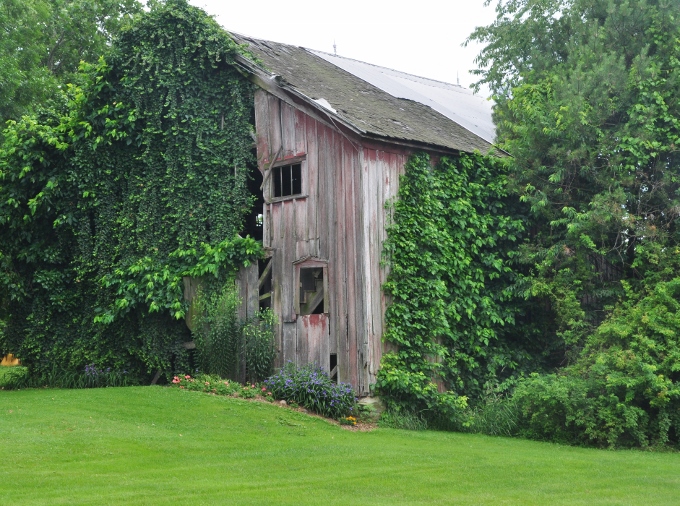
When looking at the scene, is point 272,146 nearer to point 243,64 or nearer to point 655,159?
point 243,64

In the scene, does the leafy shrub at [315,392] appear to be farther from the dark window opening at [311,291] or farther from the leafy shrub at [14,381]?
the leafy shrub at [14,381]

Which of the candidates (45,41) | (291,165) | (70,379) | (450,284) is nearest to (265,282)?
Result: (291,165)

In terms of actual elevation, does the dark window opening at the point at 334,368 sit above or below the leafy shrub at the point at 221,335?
below

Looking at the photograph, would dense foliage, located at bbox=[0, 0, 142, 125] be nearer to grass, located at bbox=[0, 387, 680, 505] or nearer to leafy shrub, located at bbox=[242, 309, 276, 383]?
leafy shrub, located at bbox=[242, 309, 276, 383]

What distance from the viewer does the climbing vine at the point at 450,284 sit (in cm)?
1750

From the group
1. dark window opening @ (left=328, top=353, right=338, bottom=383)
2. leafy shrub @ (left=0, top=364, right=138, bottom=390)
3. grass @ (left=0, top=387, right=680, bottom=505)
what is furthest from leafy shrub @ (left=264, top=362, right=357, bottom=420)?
leafy shrub @ (left=0, top=364, right=138, bottom=390)

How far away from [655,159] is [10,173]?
50.7ft

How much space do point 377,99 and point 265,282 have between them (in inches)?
234

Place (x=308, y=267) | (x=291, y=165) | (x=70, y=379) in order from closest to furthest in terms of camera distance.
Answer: (x=308, y=267), (x=291, y=165), (x=70, y=379)

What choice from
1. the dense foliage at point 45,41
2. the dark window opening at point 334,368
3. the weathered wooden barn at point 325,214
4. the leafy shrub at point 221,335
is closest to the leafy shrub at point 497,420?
the weathered wooden barn at point 325,214

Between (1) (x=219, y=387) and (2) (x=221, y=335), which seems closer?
(1) (x=219, y=387)

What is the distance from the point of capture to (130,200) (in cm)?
1994

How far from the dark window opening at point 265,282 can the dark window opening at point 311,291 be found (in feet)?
2.66

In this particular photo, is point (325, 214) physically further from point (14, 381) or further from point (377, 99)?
point (14, 381)
